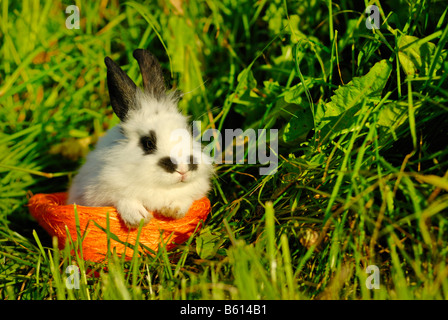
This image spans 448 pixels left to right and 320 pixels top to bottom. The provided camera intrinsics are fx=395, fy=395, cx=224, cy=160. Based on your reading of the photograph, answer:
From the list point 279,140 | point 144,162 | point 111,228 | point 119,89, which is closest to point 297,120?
point 279,140

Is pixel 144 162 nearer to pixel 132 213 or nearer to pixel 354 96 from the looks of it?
pixel 132 213

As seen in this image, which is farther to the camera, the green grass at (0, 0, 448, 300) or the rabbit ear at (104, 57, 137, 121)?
the rabbit ear at (104, 57, 137, 121)

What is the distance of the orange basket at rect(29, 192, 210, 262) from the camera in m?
2.30

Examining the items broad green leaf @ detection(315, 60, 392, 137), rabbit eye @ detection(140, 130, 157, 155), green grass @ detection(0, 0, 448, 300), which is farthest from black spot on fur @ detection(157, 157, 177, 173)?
broad green leaf @ detection(315, 60, 392, 137)

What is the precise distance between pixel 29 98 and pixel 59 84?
0.31 m

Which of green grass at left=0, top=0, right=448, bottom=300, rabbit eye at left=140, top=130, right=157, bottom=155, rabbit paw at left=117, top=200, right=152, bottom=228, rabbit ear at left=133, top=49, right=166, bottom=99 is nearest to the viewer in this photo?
green grass at left=0, top=0, right=448, bottom=300

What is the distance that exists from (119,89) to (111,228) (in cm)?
87

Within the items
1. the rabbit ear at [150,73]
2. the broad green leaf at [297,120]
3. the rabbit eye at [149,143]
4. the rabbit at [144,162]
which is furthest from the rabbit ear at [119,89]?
the broad green leaf at [297,120]

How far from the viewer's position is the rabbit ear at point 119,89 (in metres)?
2.46

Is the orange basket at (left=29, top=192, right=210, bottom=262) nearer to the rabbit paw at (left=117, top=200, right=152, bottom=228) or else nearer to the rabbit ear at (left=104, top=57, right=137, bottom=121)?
the rabbit paw at (left=117, top=200, right=152, bottom=228)

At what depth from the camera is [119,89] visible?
2500 mm

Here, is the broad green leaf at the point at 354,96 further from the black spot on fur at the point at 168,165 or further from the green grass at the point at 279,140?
the black spot on fur at the point at 168,165

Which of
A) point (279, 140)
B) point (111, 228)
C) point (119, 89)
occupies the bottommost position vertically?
point (111, 228)

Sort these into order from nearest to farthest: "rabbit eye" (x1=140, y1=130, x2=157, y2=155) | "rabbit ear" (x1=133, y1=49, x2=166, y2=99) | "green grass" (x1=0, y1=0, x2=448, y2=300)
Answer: "green grass" (x1=0, y1=0, x2=448, y2=300) < "rabbit eye" (x1=140, y1=130, x2=157, y2=155) < "rabbit ear" (x1=133, y1=49, x2=166, y2=99)
